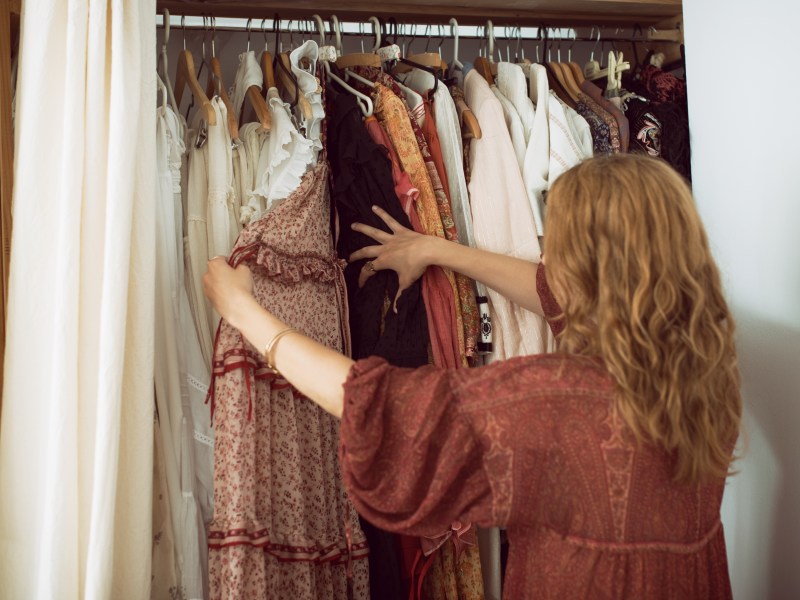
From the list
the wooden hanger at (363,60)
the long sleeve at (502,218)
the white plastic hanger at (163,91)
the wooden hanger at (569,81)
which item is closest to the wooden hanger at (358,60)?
the wooden hanger at (363,60)

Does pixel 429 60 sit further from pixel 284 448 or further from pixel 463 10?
pixel 284 448

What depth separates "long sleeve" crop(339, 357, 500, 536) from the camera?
1.15m

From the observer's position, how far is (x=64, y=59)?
4.28 ft

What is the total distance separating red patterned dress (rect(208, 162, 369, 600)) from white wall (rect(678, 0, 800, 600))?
2.70ft

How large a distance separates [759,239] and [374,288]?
796 mm

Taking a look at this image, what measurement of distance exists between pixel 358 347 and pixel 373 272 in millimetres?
163

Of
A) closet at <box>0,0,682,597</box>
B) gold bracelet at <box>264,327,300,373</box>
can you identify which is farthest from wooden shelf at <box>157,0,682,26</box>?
gold bracelet at <box>264,327,300,373</box>

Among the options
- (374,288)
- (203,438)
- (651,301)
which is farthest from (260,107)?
(651,301)

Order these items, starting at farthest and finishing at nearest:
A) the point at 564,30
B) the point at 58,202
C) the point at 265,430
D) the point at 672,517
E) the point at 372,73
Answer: the point at 564,30
the point at 372,73
the point at 265,430
the point at 58,202
the point at 672,517

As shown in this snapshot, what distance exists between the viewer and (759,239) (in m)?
1.60

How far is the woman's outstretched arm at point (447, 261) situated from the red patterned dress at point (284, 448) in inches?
4.8

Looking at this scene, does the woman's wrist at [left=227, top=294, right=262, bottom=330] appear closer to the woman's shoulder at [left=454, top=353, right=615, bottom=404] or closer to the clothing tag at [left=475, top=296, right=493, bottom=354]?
the woman's shoulder at [left=454, top=353, right=615, bottom=404]

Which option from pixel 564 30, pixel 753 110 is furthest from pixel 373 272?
pixel 564 30

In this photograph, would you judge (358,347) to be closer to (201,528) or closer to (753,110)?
(201,528)
